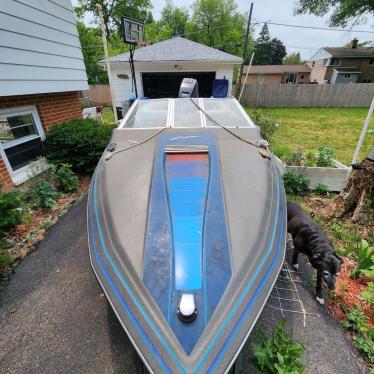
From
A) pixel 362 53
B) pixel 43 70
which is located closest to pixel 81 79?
pixel 43 70

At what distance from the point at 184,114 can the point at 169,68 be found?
7.80m

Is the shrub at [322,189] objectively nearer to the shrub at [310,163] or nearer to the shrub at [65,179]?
the shrub at [310,163]

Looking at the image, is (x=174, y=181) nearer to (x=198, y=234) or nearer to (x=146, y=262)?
(x=198, y=234)

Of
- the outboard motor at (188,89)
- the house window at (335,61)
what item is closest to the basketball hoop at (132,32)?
the outboard motor at (188,89)

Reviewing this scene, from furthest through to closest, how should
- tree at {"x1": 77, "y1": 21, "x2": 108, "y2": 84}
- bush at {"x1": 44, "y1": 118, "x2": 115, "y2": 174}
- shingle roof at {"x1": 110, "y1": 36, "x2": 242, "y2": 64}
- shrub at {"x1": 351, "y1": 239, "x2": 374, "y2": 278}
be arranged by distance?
tree at {"x1": 77, "y1": 21, "x2": 108, "y2": 84} < shingle roof at {"x1": 110, "y1": 36, "x2": 242, "y2": 64} < bush at {"x1": 44, "y1": 118, "x2": 115, "y2": 174} < shrub at {"x1": 351, "y1": 239, "x2": 374, "y2": 278}

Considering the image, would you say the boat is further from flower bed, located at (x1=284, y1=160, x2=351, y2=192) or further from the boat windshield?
flower bed, located at (x1=284, y1=160, x2=351, y2=192)

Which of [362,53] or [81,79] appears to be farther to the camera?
[362,53]

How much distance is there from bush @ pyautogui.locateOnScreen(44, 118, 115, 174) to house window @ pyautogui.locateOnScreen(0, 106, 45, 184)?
0.23 meters

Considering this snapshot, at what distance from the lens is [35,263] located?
2873 millimetres

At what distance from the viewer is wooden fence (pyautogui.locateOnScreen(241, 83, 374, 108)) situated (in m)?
15.2

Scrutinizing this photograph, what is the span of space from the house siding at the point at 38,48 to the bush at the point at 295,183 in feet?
16.5

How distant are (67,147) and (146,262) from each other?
4.08 metres

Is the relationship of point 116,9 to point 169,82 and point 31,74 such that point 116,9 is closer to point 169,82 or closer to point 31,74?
point 169,82

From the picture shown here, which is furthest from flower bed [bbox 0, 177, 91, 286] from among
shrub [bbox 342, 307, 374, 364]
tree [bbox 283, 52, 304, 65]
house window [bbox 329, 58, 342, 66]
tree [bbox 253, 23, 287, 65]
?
tree [bbox 283, 52, 304, 65]
